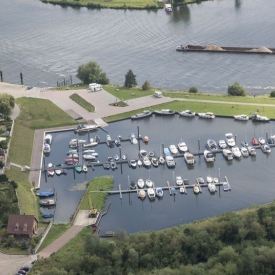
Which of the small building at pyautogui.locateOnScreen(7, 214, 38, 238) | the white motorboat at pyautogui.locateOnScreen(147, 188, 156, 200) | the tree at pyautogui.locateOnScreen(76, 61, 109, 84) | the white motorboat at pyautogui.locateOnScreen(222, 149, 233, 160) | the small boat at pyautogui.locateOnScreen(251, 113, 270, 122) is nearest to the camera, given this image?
the small building at pyautogui.locateOnScreen(7, 214, 38, 238)

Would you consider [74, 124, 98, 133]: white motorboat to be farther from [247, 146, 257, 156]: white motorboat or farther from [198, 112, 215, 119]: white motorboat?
[247, 146, 257, 156]: white motorboat

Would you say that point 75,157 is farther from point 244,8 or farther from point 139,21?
point 244,8

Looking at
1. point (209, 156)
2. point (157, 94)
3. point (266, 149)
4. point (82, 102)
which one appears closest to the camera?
point (209, 156)

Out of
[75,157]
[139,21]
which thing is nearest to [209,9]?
[139,21]

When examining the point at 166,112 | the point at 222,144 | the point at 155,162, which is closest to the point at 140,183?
the point at 155,162

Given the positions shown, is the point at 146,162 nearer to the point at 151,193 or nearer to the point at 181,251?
the point at 151,193

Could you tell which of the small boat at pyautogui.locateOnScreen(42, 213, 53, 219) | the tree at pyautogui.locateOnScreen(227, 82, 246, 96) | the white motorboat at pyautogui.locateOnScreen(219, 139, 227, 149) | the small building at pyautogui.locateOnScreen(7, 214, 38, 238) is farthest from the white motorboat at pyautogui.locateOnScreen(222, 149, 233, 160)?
the small building at pyautogui.locateOnScreen(7, 214, 38, 238)
